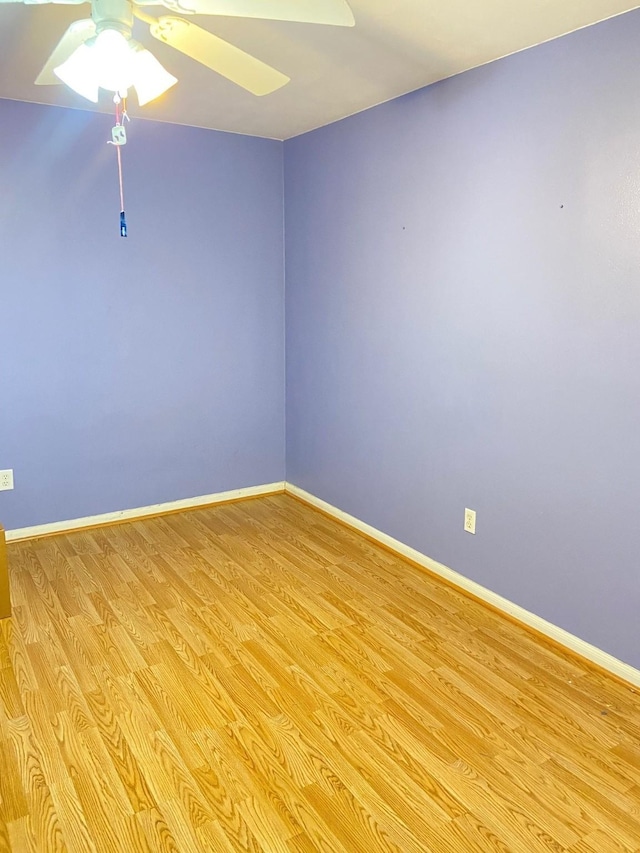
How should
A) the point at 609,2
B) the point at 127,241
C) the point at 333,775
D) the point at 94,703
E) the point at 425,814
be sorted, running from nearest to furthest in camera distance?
the point at 425,814 → the point at 333,775 → the point at 609,2 → the point at 94,703 → the point at 127,241

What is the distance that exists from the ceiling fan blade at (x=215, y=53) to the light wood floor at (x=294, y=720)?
6.52 feet

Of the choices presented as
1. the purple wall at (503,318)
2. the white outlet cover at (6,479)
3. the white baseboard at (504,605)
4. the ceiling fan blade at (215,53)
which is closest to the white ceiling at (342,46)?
the purple wall at (503,318)

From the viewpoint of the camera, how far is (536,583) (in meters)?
2.60

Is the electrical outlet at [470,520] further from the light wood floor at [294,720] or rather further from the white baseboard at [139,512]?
the white baseboard at [139,512]

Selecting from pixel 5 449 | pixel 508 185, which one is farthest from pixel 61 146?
pixel 508 185

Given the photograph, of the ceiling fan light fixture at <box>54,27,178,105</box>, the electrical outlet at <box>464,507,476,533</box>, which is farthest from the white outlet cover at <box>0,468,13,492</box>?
the electrical outlet at <box>464,507,476,533</box>

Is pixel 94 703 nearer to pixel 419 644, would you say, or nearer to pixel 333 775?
pixel 333 775

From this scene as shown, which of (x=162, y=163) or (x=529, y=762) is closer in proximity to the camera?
(x=529, y=762)

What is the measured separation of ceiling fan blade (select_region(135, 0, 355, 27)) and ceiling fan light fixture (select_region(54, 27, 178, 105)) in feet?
0.38

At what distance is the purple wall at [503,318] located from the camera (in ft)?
7.25

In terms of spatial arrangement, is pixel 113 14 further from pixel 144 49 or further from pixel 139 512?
pixel 139 512

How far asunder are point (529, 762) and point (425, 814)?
40 centimetres

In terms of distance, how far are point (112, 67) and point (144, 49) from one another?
0.14 m

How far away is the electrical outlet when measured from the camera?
113 inches
